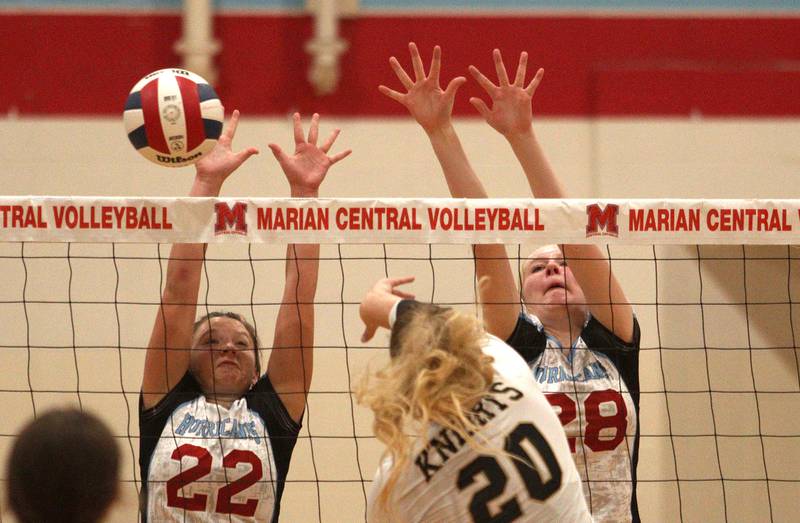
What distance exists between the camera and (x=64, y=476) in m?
1.83

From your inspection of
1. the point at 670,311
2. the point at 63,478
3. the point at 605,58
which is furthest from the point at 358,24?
the point at 63,478

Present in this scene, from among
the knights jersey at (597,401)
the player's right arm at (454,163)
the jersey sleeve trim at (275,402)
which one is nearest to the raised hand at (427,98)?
the player's right arm at (454,163)

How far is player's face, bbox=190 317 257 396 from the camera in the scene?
4102 millimetres

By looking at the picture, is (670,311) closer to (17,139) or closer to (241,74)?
(241,74)

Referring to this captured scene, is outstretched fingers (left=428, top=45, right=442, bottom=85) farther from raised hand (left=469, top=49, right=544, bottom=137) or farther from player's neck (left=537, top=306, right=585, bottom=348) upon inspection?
player's neck (left=537, top=306, right=585, bottom=348)

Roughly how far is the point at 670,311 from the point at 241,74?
3282mm

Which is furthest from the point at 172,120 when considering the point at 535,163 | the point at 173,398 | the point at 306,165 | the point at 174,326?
the point at 535,163

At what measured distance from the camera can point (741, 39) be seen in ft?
23.5

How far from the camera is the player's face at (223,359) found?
410 centimetres

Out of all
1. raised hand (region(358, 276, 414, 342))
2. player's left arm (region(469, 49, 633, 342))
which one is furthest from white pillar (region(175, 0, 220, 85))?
raised hand (region(358, 276, 414, 342))

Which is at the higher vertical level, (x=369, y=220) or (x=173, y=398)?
(x=369, y=220)

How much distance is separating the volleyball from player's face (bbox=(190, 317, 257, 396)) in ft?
2.30

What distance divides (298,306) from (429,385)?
133 cm

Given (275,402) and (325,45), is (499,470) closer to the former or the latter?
(275,402)
